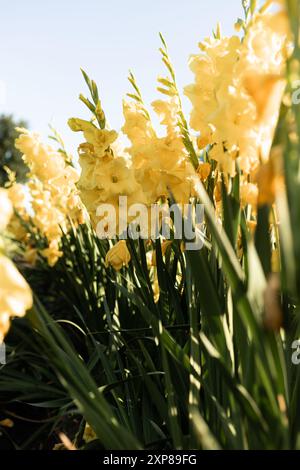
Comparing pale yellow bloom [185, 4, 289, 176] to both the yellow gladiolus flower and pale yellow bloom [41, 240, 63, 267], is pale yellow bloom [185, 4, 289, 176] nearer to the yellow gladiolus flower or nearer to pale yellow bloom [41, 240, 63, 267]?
the yellow gladiolus flower

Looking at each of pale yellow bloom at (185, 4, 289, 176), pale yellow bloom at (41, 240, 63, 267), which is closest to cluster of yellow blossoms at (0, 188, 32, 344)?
pale yellow bloom at (185, 4, 289, 176)

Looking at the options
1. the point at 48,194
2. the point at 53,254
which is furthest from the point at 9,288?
the point at 48,194

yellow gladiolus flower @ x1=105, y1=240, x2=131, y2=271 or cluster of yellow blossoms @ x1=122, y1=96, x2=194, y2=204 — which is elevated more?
cluster of yellow blossoms @ x1=122, y1=96, x2=194, y2=204

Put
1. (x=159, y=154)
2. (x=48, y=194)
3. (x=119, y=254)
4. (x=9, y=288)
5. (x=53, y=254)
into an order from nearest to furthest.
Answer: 1. (x=9, y=288)
2. (x=159, y=154)
3. (x=119, y=254)
4. (x=53, y=254)
5. (x=48, y=194)

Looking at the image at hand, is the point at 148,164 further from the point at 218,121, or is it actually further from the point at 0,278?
the point at 0,278

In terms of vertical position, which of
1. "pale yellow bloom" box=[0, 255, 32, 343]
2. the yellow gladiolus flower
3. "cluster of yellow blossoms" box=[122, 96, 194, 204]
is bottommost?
"pale yellow bloom" box=[0, 255, 32, 343]

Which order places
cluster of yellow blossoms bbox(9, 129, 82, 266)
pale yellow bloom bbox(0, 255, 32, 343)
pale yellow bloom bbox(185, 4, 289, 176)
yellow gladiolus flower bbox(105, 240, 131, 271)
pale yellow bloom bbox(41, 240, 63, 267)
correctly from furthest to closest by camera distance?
pale yellow bloom bbox(41, 240, 63, 267) < cluster of yellow blossoms bbox(9, 129, 82, 266) < yellow gladiolus flower bbox(105, 240, 131, 271) < pale yellow bloom bbox(185, 4, 289, 176) < pale yellow bloom bbox(0, 255, 32, 343)

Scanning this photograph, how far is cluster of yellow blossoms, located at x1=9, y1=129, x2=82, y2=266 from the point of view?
2.33 metres

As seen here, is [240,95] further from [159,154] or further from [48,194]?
[48,194]

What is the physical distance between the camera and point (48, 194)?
112 inches

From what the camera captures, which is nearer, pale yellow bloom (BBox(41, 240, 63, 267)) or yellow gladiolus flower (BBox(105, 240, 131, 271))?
yellow gladiolus flower (BBox(105, 240, 131, 271))

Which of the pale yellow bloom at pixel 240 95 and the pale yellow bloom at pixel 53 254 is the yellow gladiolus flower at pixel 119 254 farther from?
the pale yellow bloom at pixel 53 254

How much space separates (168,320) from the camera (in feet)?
4.28
